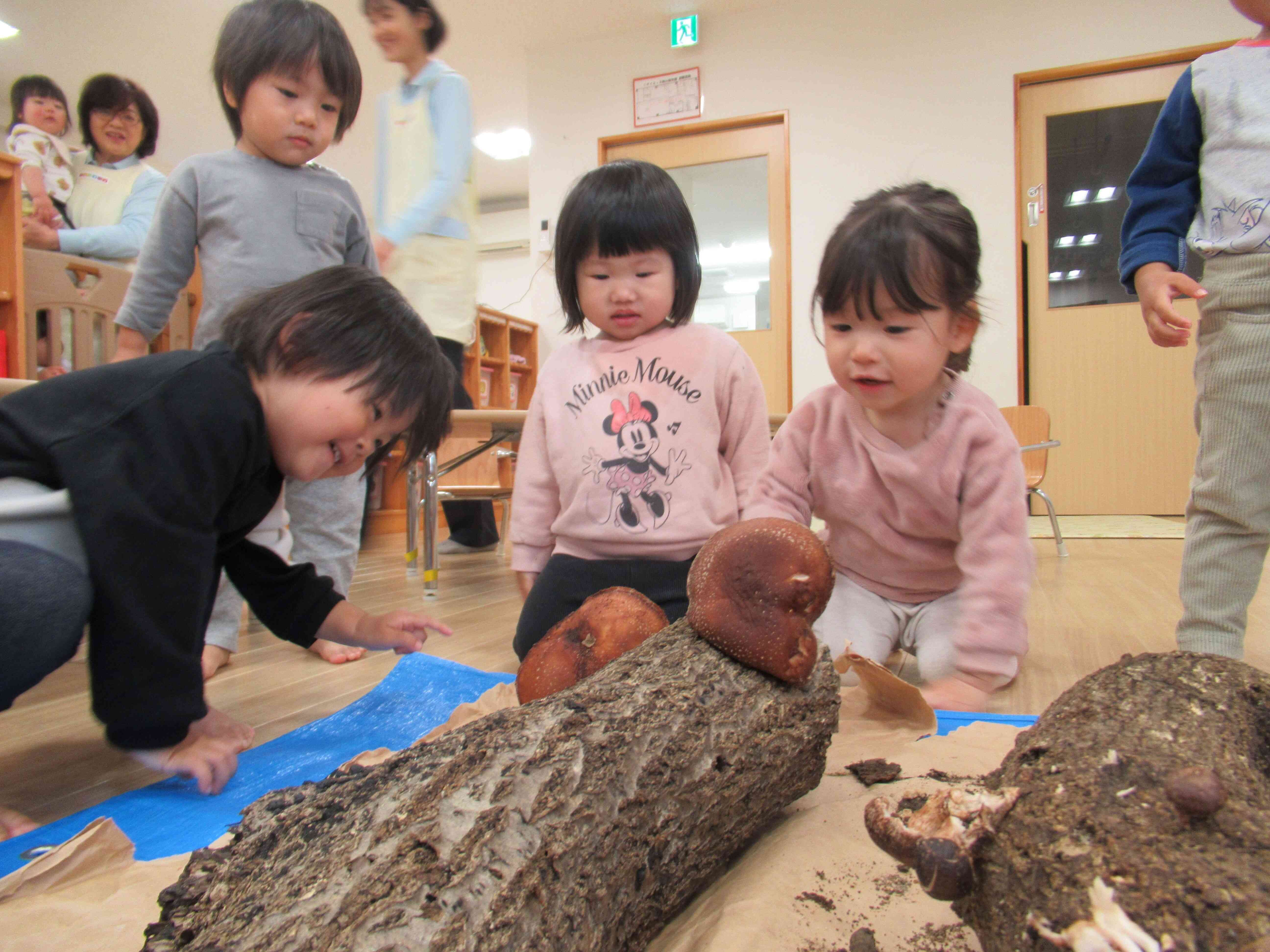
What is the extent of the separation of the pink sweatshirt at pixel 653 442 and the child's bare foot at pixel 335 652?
1.79 feet

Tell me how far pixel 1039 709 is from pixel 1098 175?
14.5 ft

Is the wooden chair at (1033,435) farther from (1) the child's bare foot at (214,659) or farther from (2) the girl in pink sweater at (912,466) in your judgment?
(1) the child's bare foot at (214,659)

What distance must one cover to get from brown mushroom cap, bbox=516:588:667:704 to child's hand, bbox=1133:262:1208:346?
1037 mm

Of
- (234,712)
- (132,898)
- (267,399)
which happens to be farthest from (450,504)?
(132,898)

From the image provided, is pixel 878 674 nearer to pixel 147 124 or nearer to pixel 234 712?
pixel 234 712

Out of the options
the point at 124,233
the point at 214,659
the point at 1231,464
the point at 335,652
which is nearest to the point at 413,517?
the point at 335,652

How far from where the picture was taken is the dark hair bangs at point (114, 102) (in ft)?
9.09

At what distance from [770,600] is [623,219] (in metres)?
0.88

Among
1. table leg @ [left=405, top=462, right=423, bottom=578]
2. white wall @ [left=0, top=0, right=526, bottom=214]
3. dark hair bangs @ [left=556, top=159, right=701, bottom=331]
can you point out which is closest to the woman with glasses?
table leg @ [left=405, top=462, right=423, bottom=578]

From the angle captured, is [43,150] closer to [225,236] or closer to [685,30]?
[225,236]

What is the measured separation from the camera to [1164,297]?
4.56 ft

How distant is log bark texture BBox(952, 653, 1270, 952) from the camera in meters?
0.39

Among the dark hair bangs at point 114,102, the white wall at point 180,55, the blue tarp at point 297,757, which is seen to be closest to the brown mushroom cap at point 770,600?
the blue tarp at point 297,757

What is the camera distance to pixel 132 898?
0.69 meters
